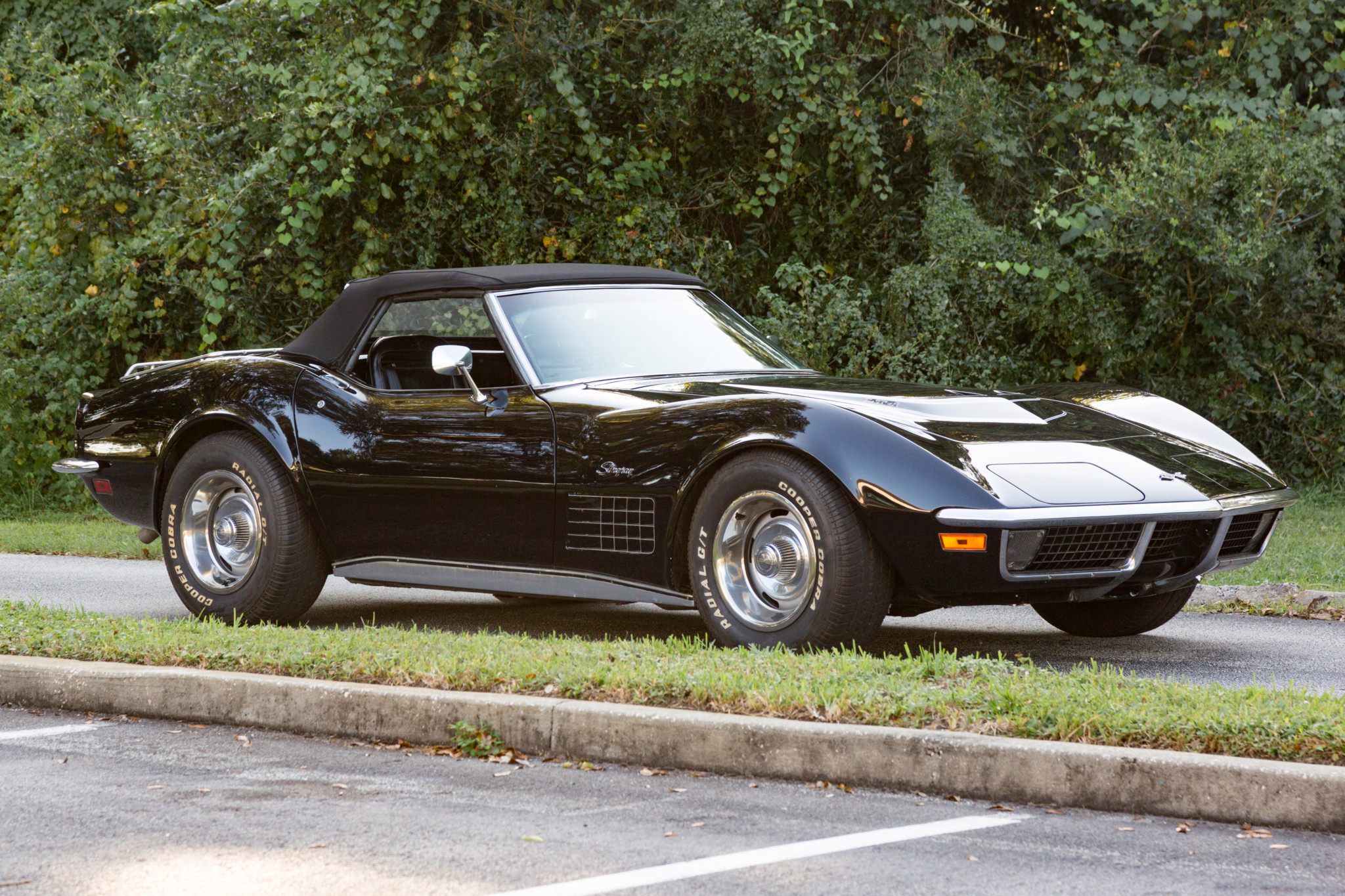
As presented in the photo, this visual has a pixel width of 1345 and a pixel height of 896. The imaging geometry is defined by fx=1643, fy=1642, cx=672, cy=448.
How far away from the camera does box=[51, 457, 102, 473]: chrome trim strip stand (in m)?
7.85

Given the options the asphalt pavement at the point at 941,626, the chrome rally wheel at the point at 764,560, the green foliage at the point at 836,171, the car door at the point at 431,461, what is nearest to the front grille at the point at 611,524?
the car door at the point at 431,461

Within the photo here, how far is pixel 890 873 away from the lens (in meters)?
3.65

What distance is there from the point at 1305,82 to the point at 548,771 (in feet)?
36.8

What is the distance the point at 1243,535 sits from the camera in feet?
20.1

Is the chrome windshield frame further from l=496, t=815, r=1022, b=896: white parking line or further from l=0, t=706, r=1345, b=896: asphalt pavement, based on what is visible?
l=496, t=815, r=1022, b=896: white parking line

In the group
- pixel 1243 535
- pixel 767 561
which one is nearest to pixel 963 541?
pixel 767 561

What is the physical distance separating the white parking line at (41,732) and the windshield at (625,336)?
7.09 ft

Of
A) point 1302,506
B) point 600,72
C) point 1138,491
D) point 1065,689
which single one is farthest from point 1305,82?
point 1065,689

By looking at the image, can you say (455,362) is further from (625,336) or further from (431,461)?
(625,336)

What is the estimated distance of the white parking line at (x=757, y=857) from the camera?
3.54 meters

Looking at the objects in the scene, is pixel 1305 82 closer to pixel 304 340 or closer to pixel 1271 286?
pixel 1271 286

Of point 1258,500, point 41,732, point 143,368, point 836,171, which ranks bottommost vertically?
point 41,732

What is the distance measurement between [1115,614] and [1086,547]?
1482 mm

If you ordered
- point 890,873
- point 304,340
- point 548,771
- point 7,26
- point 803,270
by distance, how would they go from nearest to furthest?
1. point 890,873
2. point 548,771
3. point 304,340
4. point 803,270
5. point 7,26
